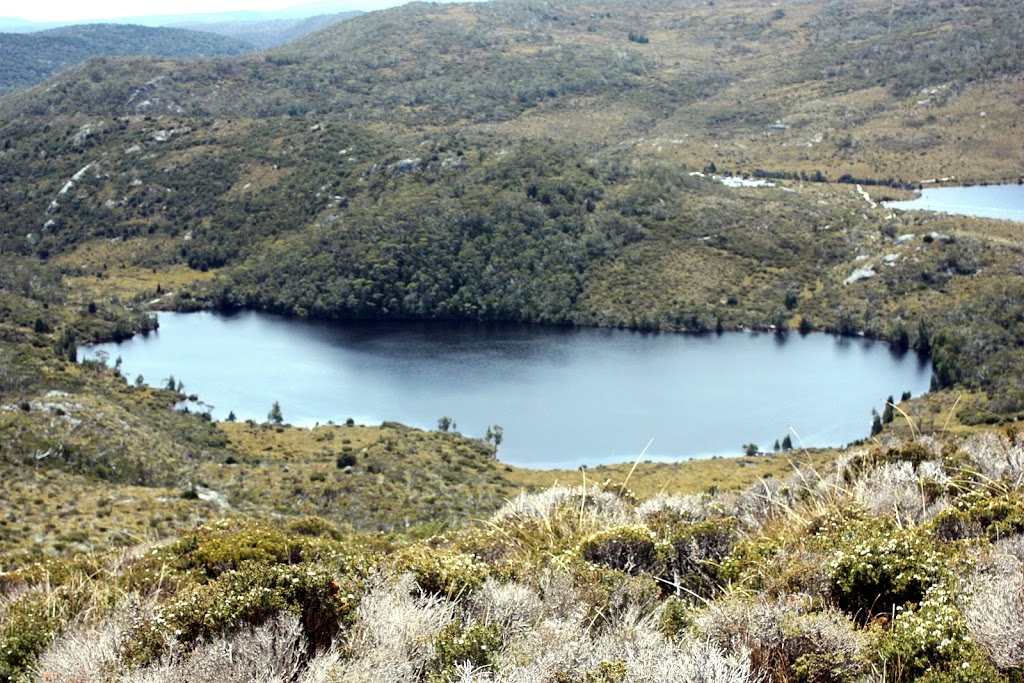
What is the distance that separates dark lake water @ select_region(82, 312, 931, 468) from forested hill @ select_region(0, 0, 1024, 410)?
5930 millimetres

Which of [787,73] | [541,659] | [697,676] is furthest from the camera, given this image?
[787,73]

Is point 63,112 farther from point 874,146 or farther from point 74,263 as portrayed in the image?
point 874,146

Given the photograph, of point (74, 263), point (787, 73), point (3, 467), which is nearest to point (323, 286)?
point (74, 263)

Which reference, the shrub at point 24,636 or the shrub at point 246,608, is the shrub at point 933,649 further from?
the shrub at point 24,636

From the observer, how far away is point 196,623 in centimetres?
1117

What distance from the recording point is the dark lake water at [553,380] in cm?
6675

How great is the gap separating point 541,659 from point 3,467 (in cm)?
3596

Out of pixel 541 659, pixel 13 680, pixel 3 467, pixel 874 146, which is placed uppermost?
pixel 874 146

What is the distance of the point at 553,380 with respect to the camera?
77.5 metres

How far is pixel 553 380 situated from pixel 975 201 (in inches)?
3001

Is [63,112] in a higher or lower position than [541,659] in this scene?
higher

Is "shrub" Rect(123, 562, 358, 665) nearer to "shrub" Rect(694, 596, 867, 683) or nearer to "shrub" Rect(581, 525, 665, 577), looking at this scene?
"shrub" Rect(581, 525, 665, 577)

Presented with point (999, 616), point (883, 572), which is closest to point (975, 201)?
point (883, 572)

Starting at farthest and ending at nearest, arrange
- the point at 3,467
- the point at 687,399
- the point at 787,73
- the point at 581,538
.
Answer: the point at 787,73 < the point at 687,399 < the point at 3,467 < the point at 581,538
